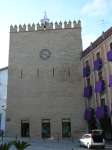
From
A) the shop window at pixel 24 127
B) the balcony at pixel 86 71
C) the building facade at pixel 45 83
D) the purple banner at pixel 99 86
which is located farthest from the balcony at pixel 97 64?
the shop window at pixel 24 127

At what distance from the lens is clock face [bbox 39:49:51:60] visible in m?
28.1

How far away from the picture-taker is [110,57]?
66.5 ft

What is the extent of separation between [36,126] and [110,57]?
13.4m

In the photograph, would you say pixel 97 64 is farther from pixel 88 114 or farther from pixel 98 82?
pixel 88 114

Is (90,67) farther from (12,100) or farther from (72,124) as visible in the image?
(12,100)

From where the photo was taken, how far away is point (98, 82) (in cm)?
2233

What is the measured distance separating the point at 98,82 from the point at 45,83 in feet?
26.5

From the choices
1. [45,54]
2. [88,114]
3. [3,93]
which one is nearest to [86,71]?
[88,114]

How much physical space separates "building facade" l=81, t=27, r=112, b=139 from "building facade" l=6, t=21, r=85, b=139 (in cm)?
162

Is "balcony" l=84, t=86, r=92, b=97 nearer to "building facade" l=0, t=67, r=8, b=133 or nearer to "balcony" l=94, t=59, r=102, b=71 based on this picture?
"balcony" l=94, t=59, r=102, b=71

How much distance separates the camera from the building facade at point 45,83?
2581 cm

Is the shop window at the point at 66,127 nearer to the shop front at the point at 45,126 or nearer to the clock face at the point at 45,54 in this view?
the shop front at the point at 45,126

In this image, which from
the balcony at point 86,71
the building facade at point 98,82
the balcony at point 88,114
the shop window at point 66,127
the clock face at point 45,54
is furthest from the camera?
the clock face at point 45,54

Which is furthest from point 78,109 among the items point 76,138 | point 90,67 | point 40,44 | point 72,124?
point 40,44
